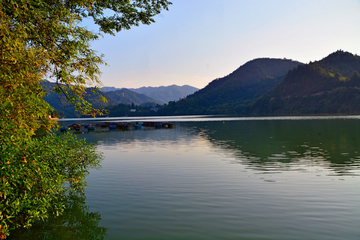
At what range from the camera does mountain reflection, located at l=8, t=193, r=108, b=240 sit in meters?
12.4

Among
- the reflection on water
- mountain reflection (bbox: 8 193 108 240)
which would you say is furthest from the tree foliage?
the reflection on water

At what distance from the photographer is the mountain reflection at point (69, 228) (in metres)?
12.4

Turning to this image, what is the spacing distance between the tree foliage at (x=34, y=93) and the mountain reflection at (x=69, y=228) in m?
0.65

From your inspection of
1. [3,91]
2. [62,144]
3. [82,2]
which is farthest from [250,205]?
[82,2]

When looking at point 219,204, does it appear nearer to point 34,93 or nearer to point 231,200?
point 231,200

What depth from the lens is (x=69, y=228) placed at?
13.3m

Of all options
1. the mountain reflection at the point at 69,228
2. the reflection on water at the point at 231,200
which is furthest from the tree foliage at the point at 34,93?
the reflection on water at the point at 231,200

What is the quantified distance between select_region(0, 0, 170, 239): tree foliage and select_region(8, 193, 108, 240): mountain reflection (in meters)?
0.65

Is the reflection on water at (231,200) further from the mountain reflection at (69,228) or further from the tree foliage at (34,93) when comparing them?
the tree foliage at (34,93)

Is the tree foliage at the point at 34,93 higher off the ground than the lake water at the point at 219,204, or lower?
higher

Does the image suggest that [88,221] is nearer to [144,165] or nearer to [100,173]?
[100,173]

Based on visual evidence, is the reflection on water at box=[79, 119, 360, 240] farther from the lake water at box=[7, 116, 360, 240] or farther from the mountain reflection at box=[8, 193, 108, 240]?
the mountain reflection at box=[8, 193, 108, 240]

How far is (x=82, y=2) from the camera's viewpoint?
14.3m

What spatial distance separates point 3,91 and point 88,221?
7647mm
